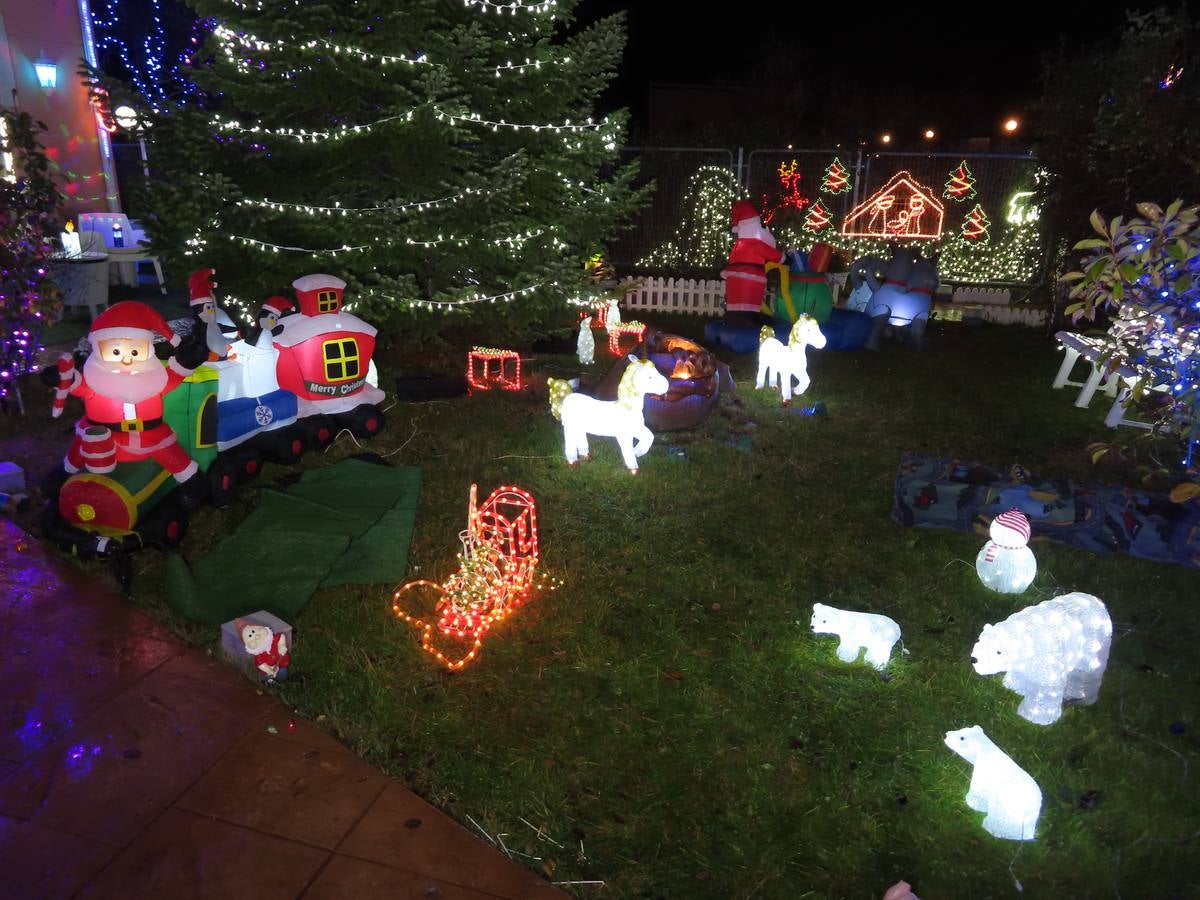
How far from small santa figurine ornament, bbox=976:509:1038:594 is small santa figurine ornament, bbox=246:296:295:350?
598 centimetres

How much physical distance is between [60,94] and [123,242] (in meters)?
3.21

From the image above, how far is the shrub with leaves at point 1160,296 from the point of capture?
3.20m

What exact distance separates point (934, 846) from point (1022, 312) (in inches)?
540

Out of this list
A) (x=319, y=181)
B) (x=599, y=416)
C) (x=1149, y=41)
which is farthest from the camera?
(x=1149, y=41)

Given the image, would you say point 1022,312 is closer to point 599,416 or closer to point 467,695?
point 599,416

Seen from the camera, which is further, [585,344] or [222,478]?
[585,344]

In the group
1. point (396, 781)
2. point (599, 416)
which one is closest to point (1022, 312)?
point (599, 416)

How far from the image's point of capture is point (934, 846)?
3.35m

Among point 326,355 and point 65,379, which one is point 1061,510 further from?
point 65,379

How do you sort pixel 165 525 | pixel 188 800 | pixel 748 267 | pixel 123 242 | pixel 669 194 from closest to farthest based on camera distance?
pixel 188 800, pixel 165 525, pixel 748 267, pixel 123 242, pixel 669 194

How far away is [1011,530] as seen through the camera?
5.02 meters

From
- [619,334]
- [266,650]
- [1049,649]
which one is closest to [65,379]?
[266,650]

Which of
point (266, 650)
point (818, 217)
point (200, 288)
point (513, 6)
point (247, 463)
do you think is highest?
point (513, 6)

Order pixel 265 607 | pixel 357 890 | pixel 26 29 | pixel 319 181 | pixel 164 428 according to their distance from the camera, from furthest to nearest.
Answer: pixel 26 29
pixel 319 181
pixel 164 428
pixel 265 607
pixel 357 890
